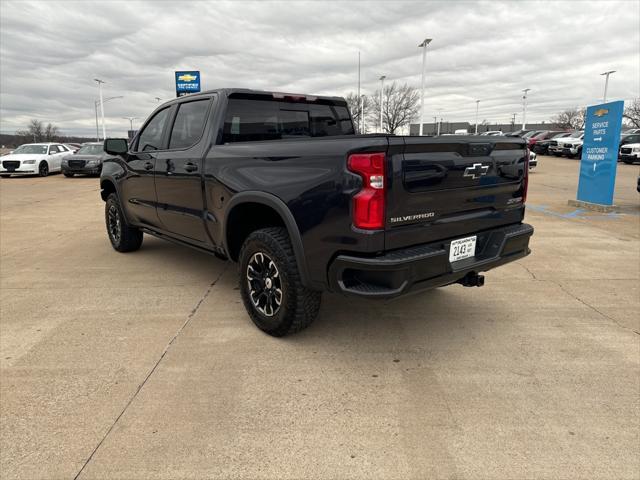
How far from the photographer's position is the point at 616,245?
21.4 feet

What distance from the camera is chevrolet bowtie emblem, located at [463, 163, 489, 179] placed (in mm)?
3053

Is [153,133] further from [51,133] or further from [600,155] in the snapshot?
[51,133]

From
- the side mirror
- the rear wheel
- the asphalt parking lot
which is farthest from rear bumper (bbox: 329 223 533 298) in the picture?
the rear wheel

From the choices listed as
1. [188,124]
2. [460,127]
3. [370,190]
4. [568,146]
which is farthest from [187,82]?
[460,127]

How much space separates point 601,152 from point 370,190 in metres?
9.17

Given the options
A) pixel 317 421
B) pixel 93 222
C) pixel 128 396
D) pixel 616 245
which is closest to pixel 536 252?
pixel 616 245

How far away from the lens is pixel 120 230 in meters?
6.00

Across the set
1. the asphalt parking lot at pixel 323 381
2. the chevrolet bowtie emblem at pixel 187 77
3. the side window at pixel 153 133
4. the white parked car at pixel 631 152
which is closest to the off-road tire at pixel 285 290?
the asphalt parking lot at pixel 323 381

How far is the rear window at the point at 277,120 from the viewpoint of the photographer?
13.2ft

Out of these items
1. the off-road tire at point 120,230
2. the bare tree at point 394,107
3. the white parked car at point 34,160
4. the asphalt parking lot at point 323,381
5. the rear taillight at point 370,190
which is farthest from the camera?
the bare tree at point 394,107

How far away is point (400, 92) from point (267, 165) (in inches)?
2252

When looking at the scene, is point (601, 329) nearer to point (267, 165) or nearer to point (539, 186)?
point (267, 165)

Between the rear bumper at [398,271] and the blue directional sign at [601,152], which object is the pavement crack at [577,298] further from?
the blue directional sign at [601,152]

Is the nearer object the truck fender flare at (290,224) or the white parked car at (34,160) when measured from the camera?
the truck fender flare at (290,224)
